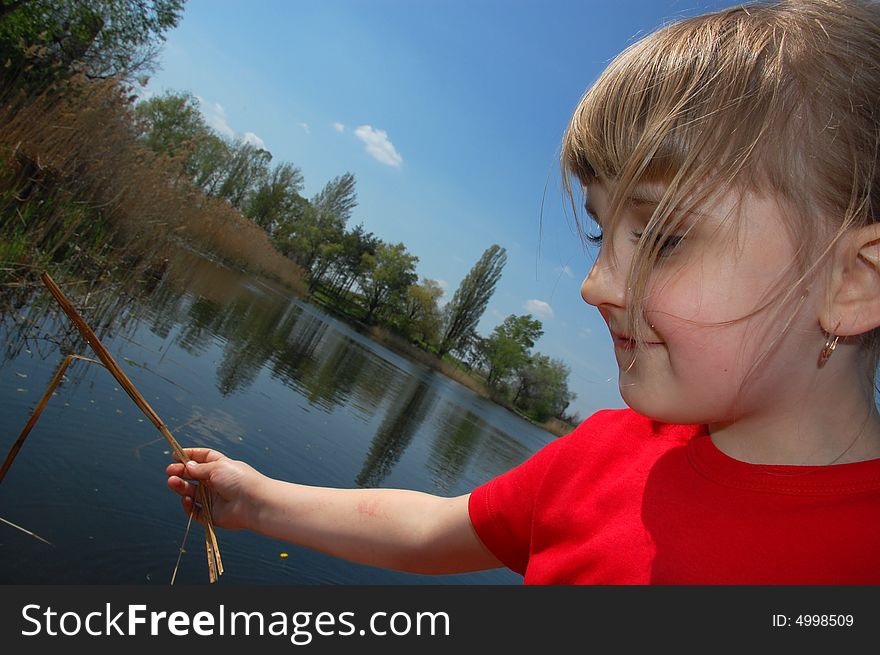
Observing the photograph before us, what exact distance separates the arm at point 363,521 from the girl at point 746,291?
0.75 feet

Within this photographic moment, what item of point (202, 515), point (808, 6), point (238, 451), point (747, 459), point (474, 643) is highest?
point (808, 6)

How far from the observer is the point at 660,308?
0.79 metres

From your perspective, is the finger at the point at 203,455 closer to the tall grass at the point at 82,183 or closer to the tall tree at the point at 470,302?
the tall grass at the point at 82,183

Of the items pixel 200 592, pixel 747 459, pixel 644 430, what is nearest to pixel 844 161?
pixel 747 459

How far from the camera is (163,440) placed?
4.32 metres

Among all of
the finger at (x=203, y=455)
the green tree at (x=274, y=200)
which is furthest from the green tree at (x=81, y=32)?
the green tree at (x=274, y=200)

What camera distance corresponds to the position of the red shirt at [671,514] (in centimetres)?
70

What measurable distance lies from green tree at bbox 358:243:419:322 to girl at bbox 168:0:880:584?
41.8 meters

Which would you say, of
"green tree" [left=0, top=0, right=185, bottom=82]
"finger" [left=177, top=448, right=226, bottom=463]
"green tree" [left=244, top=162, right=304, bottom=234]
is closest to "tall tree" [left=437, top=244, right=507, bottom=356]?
"green tree" [left=244, top=162, right=304, bottom=234]

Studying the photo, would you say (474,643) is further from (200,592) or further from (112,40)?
(112,40)

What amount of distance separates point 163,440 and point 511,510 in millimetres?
3943

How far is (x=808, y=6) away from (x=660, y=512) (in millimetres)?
773

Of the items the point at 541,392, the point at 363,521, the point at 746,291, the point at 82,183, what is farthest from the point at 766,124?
the point at 541,392

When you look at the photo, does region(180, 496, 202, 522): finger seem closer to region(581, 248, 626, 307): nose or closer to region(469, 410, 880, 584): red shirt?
region(469, 410, 880, 584): red shirt
